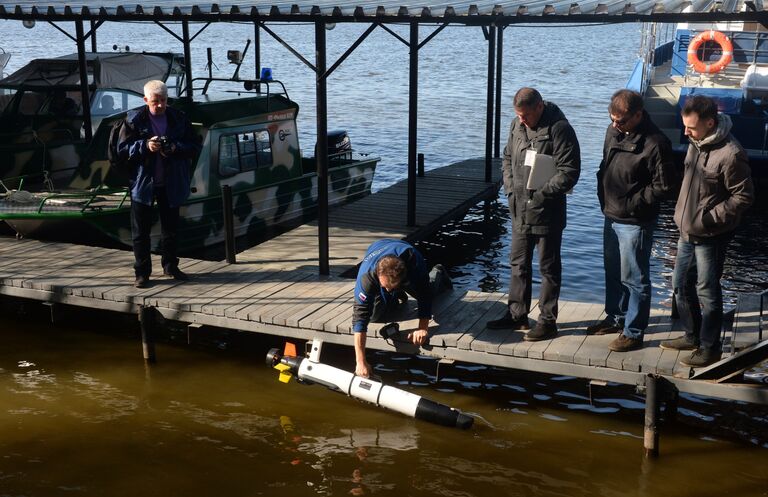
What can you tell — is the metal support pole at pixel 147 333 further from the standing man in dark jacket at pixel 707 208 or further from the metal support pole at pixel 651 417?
the standing man in dark jacket at pixel 707 208

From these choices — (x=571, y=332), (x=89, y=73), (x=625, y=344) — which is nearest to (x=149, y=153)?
(x=571, y=332)

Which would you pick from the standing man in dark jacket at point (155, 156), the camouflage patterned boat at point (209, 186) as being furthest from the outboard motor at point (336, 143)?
the standing man in dark jacket at point (155, 156)

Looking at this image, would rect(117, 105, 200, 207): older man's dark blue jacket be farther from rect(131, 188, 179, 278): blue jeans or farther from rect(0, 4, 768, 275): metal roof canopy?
rect(0, 4, 768, 275): metal roof canopy

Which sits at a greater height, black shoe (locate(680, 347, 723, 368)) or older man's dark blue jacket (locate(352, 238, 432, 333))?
older man's dark blue jacket (locate(352, 238, 432, 333))

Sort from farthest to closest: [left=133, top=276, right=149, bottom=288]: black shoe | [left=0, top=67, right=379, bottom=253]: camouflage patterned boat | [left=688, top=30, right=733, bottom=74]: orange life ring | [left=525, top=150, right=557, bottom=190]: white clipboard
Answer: [left=688, top=30, right=733, bottom=74]: orange life ring → [left=0, top=67, right=379, bottom=253]: camouflage patterned boat → [left=133, top=276, right=149, bottom=288]: black shoe → [left=525, top=150, right=557, bottom=190]: white clipboard

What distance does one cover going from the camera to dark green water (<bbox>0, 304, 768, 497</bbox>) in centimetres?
740

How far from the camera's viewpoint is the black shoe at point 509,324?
850cm

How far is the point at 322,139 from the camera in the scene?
1054cm

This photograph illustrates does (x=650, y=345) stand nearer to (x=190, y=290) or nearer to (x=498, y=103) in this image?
(x=190, y=290)

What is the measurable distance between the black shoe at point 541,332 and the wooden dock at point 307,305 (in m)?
0.09

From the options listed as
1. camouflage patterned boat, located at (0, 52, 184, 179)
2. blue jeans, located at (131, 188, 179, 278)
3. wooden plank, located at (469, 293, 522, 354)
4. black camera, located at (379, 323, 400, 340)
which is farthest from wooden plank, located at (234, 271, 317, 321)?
camouflage patterned boat, located at (0, 52, 184, 179)

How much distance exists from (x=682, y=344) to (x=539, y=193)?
184 centimetres

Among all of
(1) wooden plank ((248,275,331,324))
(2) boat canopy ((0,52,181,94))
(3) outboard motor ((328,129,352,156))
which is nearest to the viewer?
(1) wooden plank ((248,275,331,324))

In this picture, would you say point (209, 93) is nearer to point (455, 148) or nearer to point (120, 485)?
point (120, 485)
